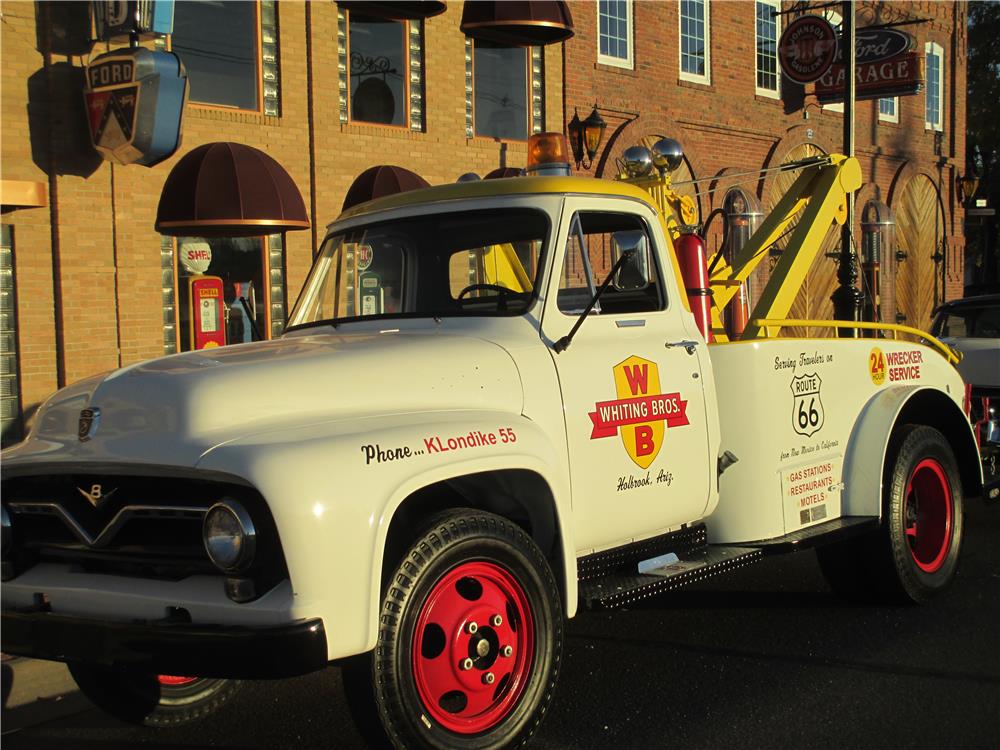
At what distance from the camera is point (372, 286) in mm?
5453

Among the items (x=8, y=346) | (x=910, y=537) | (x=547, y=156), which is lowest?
(x=910, y=537)

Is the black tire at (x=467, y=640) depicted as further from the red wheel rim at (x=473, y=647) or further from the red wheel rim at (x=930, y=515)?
the red wheel rim at (x=930, y=515)

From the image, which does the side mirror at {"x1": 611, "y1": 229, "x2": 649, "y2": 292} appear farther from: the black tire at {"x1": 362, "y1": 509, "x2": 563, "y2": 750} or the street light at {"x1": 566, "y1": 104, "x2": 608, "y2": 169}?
the street light at {"x1": 566, "y1": 104, "x2": 608, "y2": 169}

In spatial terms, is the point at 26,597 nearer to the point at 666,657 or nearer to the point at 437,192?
the point at 437,192

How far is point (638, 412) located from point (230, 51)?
33.5 feet

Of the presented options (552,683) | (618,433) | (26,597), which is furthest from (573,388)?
(26,597)

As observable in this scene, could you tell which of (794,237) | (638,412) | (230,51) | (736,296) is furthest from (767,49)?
(638,412)

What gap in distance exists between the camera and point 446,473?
→ 4020 mm

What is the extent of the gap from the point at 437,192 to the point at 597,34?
43.8 ft

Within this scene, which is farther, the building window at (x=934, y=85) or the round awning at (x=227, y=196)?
the building window at (x=934, y=85)

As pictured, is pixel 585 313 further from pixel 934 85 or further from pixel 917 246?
pixel 934 85

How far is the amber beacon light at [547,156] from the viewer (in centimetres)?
642

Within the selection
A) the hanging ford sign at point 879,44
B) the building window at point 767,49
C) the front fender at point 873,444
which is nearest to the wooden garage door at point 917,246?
the building window at point 767,49

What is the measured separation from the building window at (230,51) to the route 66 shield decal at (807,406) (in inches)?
373
